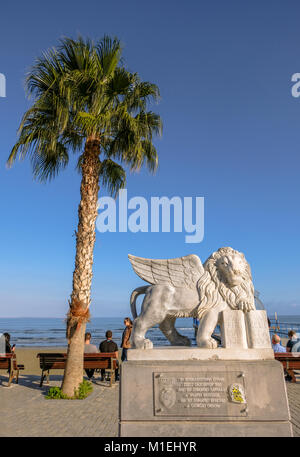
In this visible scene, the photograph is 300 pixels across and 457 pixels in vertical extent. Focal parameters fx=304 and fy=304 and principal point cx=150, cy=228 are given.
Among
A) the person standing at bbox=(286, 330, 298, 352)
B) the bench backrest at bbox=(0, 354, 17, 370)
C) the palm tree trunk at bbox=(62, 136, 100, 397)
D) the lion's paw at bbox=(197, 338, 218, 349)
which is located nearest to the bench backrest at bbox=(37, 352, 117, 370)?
the bench backrest at bbox=(0, 354, 17, 370)

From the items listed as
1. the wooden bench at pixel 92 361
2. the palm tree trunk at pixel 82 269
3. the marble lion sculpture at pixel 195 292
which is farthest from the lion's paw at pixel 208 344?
the wooden bench at pixel 92 361

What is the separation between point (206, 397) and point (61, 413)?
3334 millimetres

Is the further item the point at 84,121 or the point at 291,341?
the point at 291,341

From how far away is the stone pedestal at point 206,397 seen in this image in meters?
3.21

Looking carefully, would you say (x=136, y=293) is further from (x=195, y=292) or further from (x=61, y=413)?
(x=61, y=413)

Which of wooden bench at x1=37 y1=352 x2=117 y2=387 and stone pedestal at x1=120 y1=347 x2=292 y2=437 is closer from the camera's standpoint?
stone pedestal at x1=120 y1=347 x2=292 y2=437

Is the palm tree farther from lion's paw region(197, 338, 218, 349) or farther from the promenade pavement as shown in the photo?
lion's paw region(197, 338, 218, 349)

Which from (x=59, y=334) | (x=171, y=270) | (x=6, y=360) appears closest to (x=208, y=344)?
(x=171, y=270)

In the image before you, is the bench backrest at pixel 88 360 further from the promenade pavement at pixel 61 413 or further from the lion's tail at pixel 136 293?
the lion's tail at pixel 136 293

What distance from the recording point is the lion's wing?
3961mm

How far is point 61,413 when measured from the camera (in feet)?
17.6

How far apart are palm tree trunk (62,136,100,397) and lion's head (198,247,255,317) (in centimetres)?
340
